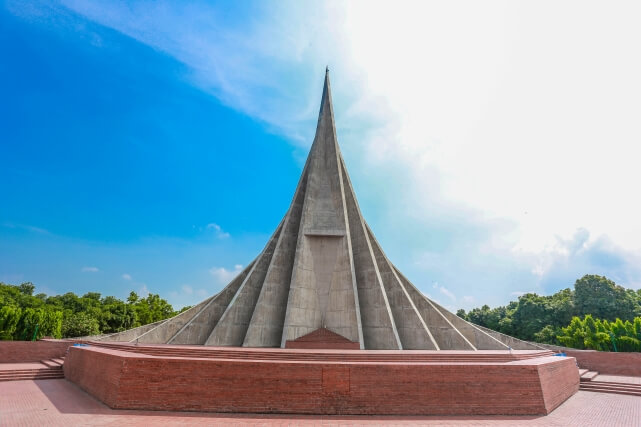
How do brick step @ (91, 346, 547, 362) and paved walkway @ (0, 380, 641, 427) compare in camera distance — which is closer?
paved walkway @ (0, 380, 641, 427)

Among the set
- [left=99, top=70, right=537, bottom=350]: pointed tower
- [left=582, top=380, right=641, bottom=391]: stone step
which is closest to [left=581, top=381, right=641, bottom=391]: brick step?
[left=582, top=380, right=641, bottom=391]: stone step

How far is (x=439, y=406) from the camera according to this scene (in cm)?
765

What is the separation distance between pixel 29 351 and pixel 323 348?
1504 centimetres

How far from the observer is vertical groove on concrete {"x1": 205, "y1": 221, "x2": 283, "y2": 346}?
1442 centimetres

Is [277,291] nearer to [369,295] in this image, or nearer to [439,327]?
[369,295]

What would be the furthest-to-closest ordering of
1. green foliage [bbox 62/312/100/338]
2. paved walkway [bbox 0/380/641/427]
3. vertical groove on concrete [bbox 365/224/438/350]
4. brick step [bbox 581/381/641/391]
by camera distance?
green foliage [bbox 62/312/100/338], vertical groove on concrete [bbox 365/224/438/350], brick step [bbox 581/381/641/391], paved walkway [bbox 0/380/641/427]

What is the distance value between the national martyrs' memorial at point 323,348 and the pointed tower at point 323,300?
2.0 inches

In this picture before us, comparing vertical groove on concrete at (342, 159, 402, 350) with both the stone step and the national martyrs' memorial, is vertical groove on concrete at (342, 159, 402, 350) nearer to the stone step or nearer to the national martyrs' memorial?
the national martyrs' memorial

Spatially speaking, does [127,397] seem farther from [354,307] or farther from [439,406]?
[354,307]

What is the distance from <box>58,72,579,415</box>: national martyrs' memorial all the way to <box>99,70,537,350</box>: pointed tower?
5 cm

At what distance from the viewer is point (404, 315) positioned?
14.6 meters

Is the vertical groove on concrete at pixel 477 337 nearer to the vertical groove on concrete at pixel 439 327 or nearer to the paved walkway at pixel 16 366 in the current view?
the vertical groove on concrete at pixel 439 327

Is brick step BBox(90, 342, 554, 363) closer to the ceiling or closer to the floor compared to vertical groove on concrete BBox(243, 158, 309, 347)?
closer to the floor

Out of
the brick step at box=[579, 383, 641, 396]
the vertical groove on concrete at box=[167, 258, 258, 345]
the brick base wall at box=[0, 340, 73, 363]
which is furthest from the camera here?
the brick base wall at box=[0, 340, 73, 363]
